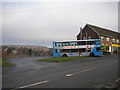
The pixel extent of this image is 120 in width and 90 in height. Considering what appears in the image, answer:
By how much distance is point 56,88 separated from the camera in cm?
647

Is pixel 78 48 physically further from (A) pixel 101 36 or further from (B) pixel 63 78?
(B) pixel 63 78

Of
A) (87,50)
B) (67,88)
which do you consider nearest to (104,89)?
(67,88)

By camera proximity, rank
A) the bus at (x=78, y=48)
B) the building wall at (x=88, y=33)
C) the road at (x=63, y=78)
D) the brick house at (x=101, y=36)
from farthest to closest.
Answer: the building wall at (x=88, y=33) → the brick house at (x=101, y=36) → the bus at (x=78, y=48) → the road at (x=63, y=78)

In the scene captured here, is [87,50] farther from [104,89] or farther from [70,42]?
[104,89]

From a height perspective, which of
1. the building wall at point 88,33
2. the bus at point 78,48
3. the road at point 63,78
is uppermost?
the building wall at point 88,33

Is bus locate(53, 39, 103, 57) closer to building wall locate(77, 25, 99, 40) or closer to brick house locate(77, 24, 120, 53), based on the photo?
brick house locate(77, 24, 120, 53)

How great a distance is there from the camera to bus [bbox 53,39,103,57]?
31277 mm

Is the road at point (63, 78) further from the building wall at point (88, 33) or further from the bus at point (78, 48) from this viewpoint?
the building wall at point (88, 33)

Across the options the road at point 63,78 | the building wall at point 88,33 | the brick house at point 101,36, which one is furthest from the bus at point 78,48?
the road at point 63,78

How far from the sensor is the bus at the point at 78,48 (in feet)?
103

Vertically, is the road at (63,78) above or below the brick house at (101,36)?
below

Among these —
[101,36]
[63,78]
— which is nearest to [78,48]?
[101,36]

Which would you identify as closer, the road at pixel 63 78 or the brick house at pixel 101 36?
the road at pixel 63 78

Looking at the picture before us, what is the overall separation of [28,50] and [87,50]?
24.7 meters
